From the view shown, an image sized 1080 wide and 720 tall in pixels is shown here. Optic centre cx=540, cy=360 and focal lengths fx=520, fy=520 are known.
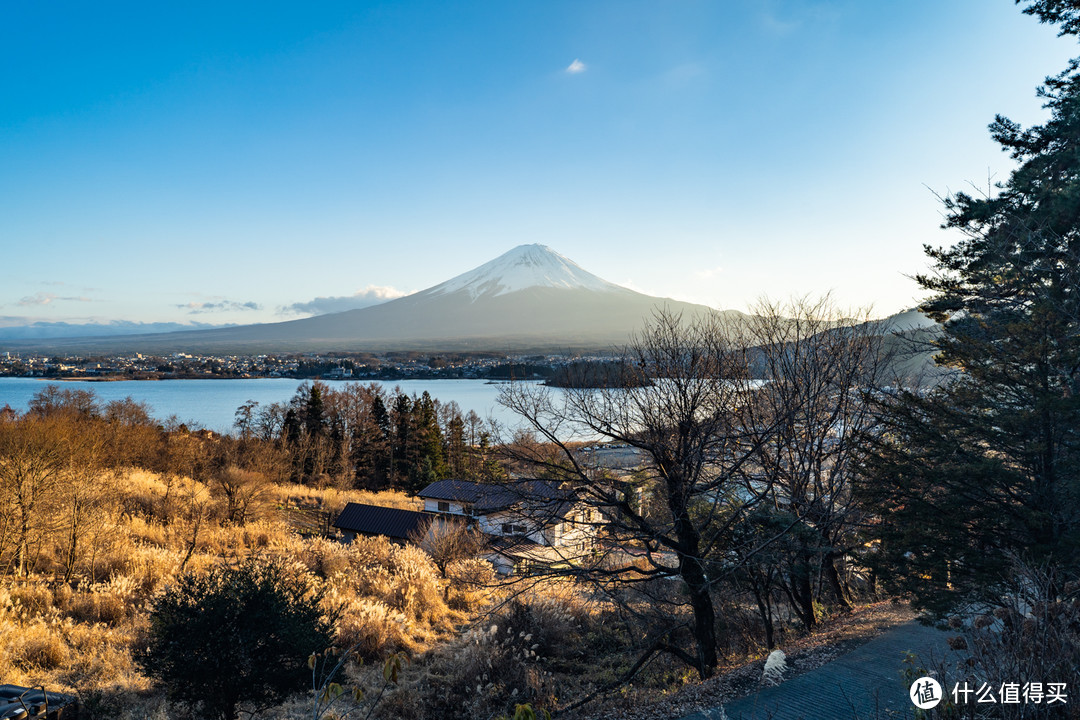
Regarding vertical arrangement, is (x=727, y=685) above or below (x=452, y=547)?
above

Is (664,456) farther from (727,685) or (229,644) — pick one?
(229,644)

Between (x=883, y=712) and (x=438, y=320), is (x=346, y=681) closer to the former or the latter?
(x=883, y=712)

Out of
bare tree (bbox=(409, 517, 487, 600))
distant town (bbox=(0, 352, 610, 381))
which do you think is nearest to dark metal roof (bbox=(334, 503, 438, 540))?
bare tree (bbox=(409, 517, 487, 600))

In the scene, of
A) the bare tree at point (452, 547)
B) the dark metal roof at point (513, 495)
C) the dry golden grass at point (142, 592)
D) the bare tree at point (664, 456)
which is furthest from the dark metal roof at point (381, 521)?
the bare tree at point (664, 456)

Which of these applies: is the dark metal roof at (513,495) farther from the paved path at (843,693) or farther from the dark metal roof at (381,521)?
the dark metal roof at (381,521)

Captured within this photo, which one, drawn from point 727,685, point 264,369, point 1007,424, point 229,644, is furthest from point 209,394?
point 1007,424

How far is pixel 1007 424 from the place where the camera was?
23.0ft

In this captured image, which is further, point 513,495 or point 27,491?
point 27,491

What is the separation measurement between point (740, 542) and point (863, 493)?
2.17m

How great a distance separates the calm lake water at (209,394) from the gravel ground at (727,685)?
33.5m

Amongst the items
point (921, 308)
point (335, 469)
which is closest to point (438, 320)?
point (335, 469)

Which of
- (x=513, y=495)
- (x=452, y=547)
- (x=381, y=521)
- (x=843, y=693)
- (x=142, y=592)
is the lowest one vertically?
(x=381, y=521)

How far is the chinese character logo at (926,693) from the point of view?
3.90m

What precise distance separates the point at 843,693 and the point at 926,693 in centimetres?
97
